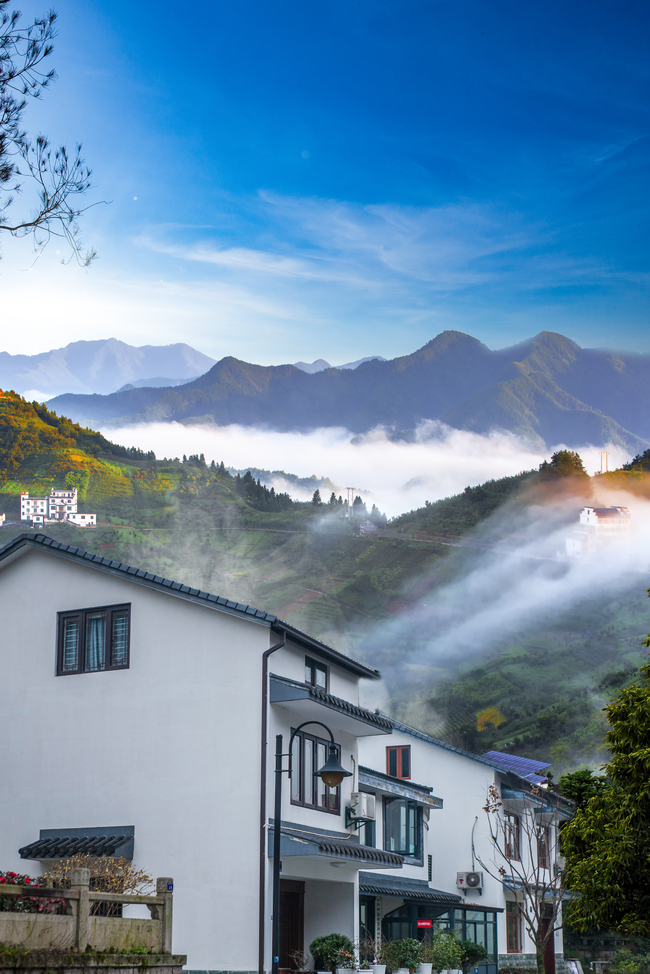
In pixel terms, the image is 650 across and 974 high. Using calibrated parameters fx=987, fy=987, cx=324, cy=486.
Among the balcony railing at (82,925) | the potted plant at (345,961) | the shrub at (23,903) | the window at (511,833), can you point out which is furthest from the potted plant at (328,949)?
the window at (511,833)

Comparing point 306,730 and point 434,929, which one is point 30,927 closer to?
point 306,730

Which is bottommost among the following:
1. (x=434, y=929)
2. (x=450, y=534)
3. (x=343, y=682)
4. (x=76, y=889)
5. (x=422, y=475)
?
(x=434, y=929)

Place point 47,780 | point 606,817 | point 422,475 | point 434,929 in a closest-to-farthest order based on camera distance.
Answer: point 606,817 < point 47,780 < point 434,929 < point 422,475

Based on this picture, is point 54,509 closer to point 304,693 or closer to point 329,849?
point 304,693

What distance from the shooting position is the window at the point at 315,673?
81.8 feet

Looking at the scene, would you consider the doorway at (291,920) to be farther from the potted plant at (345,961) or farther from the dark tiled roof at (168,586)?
the dark tiled roof at (168,586)

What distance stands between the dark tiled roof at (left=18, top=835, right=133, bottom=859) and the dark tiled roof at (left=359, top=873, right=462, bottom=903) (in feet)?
27.9

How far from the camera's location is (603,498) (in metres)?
184

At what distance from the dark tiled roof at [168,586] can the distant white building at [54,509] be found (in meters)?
115

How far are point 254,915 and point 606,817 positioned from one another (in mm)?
7413

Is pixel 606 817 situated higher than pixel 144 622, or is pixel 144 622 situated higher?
pixel 144 622

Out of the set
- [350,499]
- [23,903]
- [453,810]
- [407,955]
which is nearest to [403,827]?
[453,810]

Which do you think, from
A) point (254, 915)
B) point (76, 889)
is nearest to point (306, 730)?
point (254, 915)

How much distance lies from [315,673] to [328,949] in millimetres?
6480
